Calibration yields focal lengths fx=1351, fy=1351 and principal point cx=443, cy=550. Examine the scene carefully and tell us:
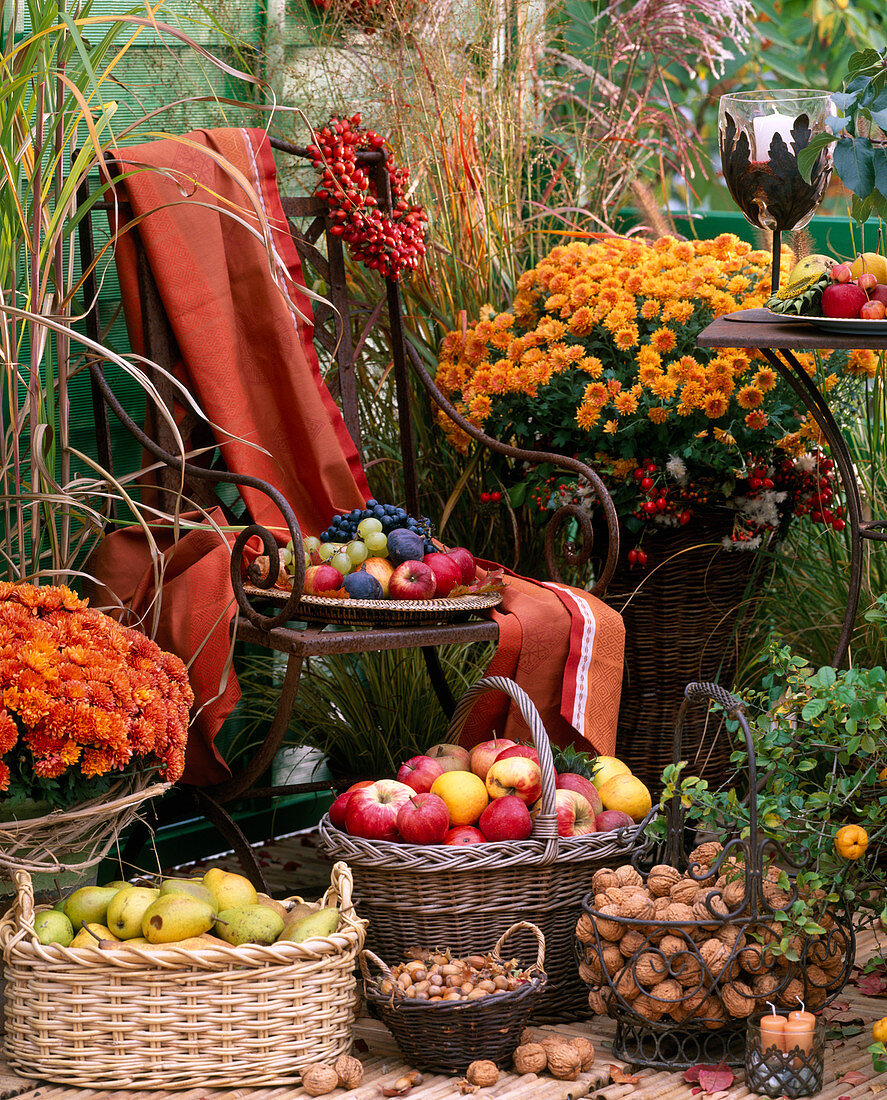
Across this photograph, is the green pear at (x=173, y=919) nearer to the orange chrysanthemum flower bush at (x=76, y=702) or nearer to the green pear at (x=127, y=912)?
the green pear at (x=127, y=912)

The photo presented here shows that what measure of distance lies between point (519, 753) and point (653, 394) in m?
0.88

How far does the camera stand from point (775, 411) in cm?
272

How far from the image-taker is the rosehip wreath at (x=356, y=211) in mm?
2752

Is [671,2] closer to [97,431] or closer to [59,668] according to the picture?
[97,431]

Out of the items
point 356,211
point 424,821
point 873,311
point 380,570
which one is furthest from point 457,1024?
point 356,211

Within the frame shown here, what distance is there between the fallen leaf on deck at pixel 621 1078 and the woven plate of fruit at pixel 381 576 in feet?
2.65

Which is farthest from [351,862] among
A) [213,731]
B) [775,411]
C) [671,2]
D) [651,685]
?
[671,2]

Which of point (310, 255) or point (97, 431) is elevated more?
point (310, 255)

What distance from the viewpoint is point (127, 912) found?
1.98 meters

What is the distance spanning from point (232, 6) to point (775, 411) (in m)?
Answer: 1.51

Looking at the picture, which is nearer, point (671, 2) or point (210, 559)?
point (210, 559)

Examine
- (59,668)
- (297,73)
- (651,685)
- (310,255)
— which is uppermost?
(297,73)

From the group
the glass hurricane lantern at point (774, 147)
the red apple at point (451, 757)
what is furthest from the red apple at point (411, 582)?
the glass hurricane lantern at point (774, 147)

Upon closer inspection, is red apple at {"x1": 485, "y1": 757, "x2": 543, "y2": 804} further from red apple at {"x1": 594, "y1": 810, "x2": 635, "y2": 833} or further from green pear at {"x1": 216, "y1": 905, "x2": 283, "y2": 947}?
green pear at {"x1": 216, "y1": 905, "x2": 283, "y2": 947}
